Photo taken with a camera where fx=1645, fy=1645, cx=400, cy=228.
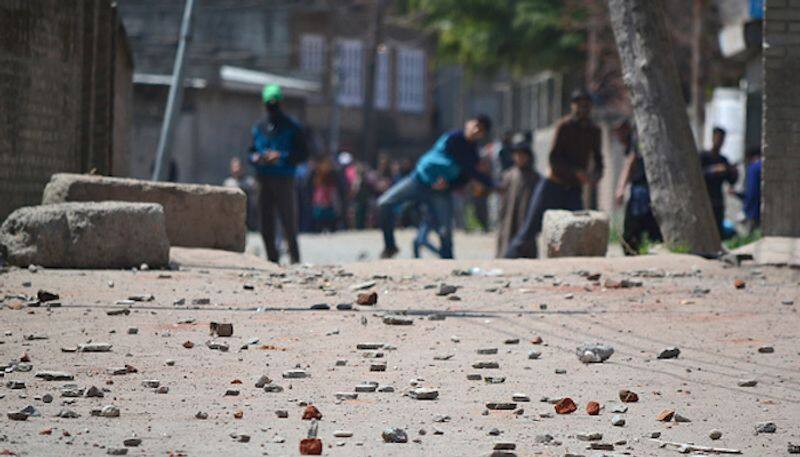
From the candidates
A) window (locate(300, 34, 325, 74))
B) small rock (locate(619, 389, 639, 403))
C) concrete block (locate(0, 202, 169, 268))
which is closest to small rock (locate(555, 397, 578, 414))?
small rock (locate(619, 389, 639, 403))

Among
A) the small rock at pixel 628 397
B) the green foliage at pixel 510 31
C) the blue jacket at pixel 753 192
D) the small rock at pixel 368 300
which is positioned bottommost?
the small rock at pixel 628 397

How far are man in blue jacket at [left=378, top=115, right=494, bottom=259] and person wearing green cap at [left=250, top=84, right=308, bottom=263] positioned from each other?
90cm

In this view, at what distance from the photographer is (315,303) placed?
9.91 meters

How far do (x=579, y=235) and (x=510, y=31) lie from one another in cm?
2193

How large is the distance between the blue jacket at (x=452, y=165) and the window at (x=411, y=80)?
38447mm

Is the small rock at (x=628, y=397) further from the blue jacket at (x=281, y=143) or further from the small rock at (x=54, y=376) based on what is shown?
the blue jacket at (x=281, y=143)

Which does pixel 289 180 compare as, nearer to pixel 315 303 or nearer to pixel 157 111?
pixel 315 303

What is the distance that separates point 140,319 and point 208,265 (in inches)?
124

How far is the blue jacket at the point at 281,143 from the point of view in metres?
15.1

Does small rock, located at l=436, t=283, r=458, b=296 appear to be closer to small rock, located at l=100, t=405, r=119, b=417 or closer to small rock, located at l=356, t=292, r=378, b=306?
small rock, located at l=356, t=292, r=378, b=306

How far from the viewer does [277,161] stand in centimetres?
1501

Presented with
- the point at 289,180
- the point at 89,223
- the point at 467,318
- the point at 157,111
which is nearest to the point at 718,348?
the point at 467,318

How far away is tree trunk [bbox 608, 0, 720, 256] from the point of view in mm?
13484

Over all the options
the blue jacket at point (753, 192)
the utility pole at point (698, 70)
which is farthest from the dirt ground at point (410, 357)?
the utility pole at point (698, 70)
